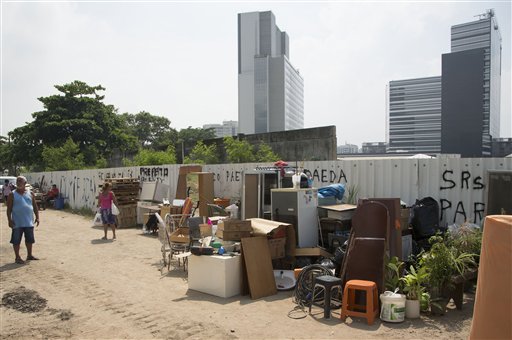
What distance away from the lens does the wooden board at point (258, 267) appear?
6801 millimetres

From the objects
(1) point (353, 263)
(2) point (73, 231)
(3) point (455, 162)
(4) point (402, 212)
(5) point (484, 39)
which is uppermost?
(5) point (484, 39)

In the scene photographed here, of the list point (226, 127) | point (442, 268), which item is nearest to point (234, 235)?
point (442, 268)

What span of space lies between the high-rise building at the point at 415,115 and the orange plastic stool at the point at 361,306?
79.2 meters

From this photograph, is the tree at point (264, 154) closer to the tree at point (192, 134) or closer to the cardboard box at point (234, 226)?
the cardboard box at point (234, 226)

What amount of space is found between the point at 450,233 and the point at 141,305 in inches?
203

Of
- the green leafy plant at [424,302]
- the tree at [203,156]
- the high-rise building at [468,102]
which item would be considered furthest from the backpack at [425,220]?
the high-rise building at [468,102]

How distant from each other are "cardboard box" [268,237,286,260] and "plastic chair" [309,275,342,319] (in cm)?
153

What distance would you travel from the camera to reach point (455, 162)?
838 cm

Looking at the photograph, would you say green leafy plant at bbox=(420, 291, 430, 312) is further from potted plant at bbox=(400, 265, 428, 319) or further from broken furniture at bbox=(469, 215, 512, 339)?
broken furniture at bbox=(469, 215, 512, 339)

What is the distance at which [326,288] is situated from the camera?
18.8ft

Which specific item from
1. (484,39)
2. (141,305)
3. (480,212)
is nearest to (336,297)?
(141,305)

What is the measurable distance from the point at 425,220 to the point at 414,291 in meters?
2.78

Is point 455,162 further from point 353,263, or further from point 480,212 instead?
point 353,263

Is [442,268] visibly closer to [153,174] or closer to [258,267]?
[258,267]
